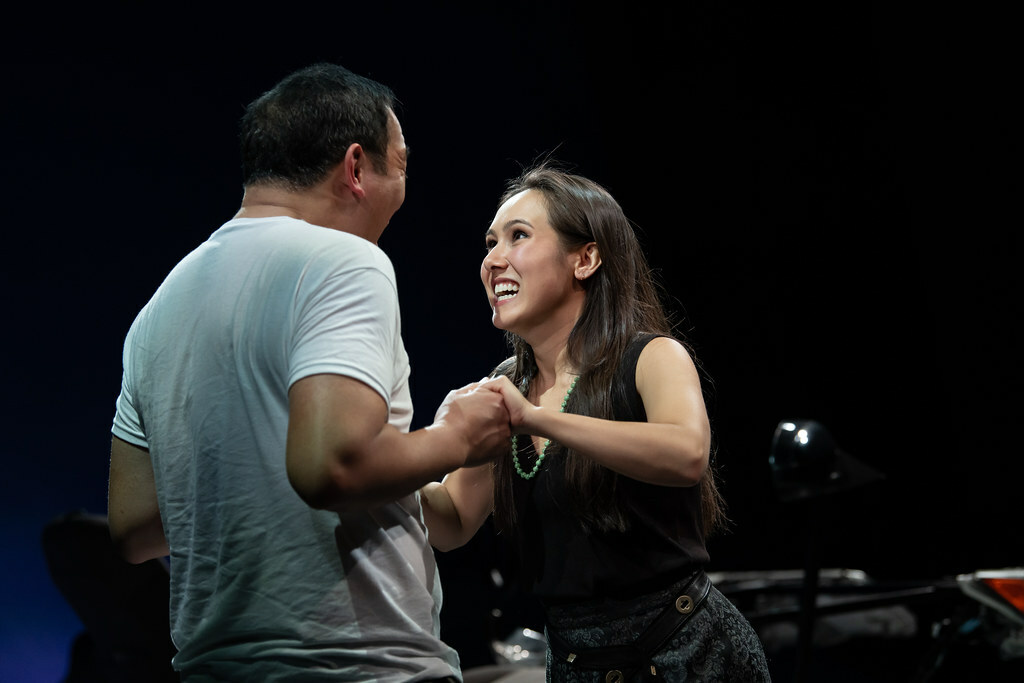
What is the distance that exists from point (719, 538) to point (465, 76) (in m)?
3.09

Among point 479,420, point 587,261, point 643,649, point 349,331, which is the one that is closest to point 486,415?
point 479,420

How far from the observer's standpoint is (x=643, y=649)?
1653 millimetres

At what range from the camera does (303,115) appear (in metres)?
1.47

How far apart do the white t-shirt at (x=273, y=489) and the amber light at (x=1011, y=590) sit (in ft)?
5.51

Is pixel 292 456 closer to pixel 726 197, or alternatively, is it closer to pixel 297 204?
pixel 297 204

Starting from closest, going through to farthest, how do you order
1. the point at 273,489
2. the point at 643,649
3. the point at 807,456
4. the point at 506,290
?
the point at 273,489 → the point at 643,649 → the point at 506,290 → the point at 807,456

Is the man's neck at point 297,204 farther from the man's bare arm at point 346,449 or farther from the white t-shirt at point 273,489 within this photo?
the man's bare arm at point 346,449

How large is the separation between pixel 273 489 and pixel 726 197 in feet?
13.9

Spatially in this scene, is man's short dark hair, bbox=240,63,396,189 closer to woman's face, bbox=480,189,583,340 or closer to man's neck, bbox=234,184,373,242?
man's neck, bbox=234,184,373,242

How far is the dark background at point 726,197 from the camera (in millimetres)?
3982

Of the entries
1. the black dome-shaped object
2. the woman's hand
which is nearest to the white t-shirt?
the woman's hand

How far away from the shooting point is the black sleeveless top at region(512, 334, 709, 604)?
5.57 feet

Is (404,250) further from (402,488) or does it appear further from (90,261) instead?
(402,488)

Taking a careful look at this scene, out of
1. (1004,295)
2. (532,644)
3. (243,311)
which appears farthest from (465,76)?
(243,311)
